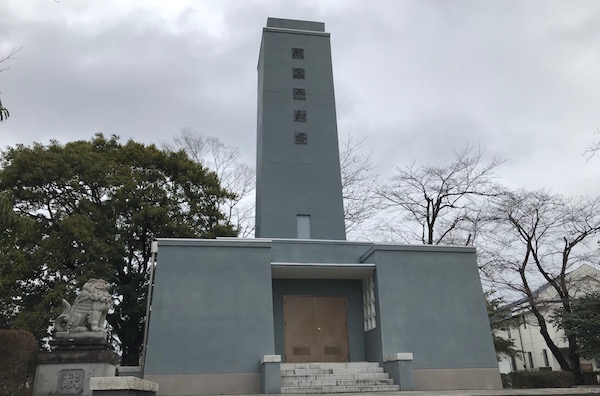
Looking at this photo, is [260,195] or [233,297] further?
[260,195]

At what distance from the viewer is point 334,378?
37.4 feet

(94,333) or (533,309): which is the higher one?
(533,309)

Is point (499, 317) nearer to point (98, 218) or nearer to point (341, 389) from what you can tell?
point (341, 389)

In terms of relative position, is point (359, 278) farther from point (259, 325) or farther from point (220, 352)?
point (220, 352)

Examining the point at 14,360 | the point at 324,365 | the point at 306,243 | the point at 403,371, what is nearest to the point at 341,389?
the point at 324,365

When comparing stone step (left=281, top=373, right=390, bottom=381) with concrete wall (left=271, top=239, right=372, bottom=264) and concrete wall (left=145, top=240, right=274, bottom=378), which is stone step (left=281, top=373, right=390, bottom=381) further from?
concrete wall (left=271, top=239, right=372, bottom=264)

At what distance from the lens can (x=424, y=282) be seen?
12.9m

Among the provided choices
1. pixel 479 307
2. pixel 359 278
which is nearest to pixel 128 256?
pixel 359 278

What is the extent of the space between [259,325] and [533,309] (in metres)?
10.9

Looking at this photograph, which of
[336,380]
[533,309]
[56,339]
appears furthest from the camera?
[533,309]

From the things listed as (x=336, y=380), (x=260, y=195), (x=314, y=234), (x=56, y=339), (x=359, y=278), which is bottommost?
(x=336, y=380)

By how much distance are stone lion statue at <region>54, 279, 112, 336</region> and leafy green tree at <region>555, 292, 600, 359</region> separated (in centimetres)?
1377

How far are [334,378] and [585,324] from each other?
894 centimetres

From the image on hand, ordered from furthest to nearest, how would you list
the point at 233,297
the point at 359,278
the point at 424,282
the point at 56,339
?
the point at 359,278 < the point at 424,282 < the point at 233,297 < the point at 56,339
